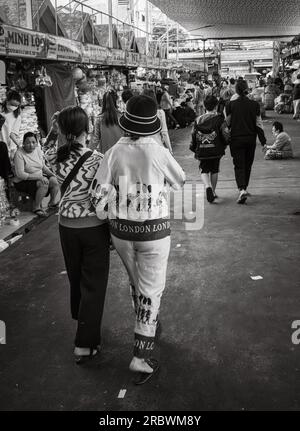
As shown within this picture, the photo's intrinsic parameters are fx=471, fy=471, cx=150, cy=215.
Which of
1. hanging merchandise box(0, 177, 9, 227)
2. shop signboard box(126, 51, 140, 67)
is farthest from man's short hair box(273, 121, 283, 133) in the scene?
hanging merchandise box(0, 177, 9, 227)

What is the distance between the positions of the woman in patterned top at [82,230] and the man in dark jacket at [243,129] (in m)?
4.33

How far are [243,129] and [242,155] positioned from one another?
0.40 metres

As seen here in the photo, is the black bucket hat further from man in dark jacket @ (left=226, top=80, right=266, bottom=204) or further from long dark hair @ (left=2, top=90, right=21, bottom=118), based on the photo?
long dark hair @ (left=2, top=90, right=21, bottom=118)

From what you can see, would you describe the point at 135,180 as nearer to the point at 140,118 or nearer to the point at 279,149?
the point at 140,118

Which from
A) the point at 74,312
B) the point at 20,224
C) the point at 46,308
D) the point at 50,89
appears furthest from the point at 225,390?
the point at 50,89

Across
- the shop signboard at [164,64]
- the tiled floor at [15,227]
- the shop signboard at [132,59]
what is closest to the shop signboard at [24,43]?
the tiled floor at [15,227]

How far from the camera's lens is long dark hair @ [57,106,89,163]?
10.4 ft

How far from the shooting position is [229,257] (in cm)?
520

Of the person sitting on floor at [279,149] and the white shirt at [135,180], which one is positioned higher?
the white shirt at [135,180]

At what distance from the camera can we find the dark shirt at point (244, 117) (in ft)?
23.4

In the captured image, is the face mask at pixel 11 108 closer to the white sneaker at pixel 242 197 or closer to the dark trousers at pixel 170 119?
the white sneaker at pixel 242 197

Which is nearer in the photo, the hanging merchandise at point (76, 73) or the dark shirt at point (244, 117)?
the dark shirt at point (244, 117)

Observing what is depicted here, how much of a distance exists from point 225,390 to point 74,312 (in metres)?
1.24

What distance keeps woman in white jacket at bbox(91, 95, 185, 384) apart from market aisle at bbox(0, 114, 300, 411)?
29cm
